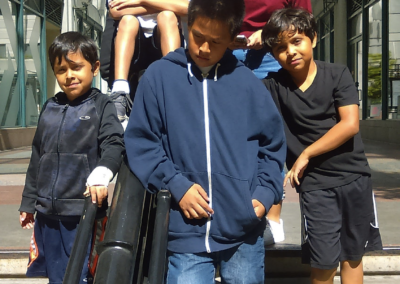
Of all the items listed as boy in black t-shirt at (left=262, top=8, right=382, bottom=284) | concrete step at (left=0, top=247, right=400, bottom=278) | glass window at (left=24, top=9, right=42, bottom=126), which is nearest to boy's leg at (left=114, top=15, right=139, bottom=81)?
boy in black t-shirt at (left=262, top=8, right=382, bottom=284)

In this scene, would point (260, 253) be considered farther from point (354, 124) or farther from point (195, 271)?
point (354, 124)

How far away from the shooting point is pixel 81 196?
8.60 ft

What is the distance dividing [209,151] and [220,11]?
1.89ft

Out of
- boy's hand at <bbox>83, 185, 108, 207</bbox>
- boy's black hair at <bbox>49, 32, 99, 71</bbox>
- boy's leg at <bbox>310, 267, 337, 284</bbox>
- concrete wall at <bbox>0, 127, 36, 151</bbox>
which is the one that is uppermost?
boy's black hair at <bbox>49, 32, 99, 71</bbox>

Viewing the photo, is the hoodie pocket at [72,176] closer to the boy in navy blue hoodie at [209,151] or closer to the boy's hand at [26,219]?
the boy's hand at [26,219]

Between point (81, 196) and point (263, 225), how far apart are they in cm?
95

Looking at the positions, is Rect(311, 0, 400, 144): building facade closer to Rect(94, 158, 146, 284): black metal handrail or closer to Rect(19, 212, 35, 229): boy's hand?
Rect(19, 212, 35, 229): boy's hand

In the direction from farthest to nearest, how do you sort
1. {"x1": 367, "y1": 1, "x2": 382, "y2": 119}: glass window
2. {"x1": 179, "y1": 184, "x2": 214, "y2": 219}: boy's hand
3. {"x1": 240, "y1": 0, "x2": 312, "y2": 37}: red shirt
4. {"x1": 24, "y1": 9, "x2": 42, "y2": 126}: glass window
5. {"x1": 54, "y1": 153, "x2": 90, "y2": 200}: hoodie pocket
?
{"x1": 24, "y1": 9, "x2": 42, "y2": 126}: glass window, {"x1": 367, "y1": 1, "x2": 382, "y2": 119}: glass window, {"x1": 240, "y1": 0, "x2": 312, "y2": 37}: red shirt, {"x1": 54, "y1": 153, "x2": 90, "y2": 200}: hoodie pocket, {"x1": 179, "y1": 184, "x2": 214, "y2": 219}: boy's hand

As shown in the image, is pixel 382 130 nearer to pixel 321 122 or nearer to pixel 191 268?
pixel 321 122

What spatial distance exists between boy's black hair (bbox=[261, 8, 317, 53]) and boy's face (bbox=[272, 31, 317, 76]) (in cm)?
2

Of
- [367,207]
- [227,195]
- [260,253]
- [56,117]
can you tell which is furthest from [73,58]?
[367,207]

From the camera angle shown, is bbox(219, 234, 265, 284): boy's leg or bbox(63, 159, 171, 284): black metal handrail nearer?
bbox(63, 159, 171, 284): black metal handrail

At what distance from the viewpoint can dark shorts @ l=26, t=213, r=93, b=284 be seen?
2643 millimetres

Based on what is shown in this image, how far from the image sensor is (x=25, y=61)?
1458 centimetres
